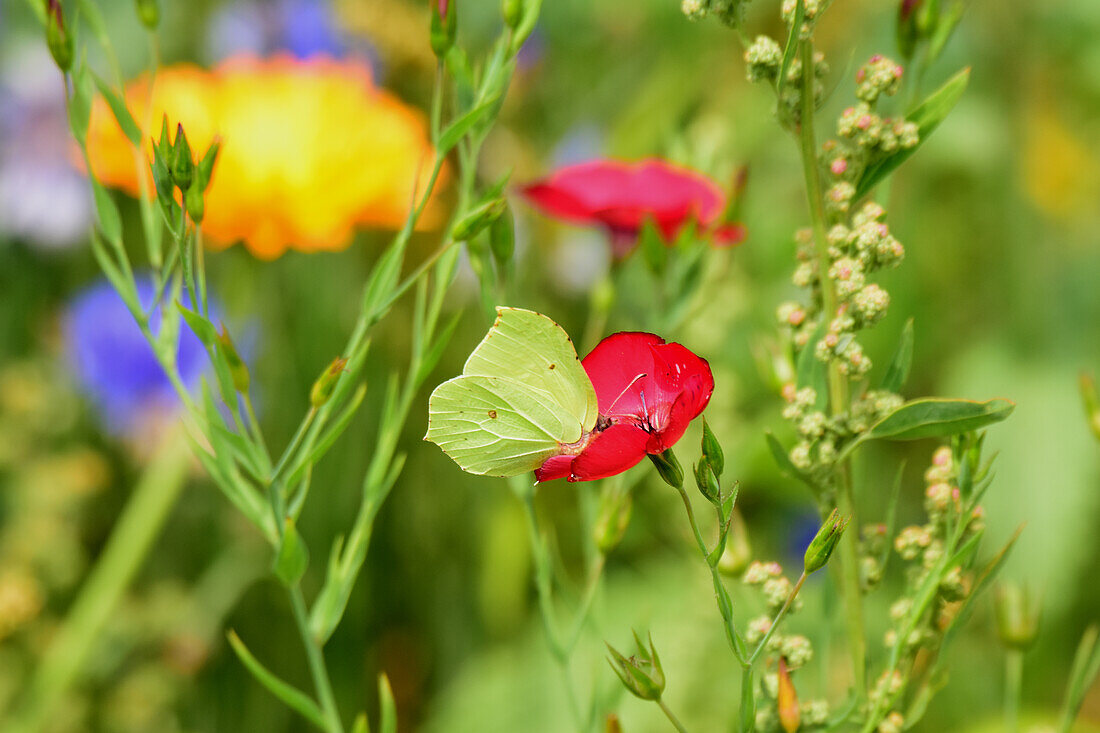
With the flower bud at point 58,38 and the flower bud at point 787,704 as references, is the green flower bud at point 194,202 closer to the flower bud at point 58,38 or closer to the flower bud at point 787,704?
the flower bud at point 58,38

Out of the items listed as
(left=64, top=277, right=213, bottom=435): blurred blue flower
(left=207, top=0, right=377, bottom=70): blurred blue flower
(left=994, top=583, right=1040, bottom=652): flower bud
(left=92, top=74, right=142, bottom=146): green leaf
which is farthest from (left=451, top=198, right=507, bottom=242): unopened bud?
(left=207, top=0, right=377, bottom=70): blurred blue flower

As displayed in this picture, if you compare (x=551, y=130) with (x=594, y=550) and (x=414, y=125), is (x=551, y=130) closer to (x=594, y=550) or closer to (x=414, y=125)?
(x=414, y=125)

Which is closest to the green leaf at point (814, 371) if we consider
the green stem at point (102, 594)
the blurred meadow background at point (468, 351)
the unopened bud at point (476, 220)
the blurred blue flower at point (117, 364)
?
the unopened bud at point (476, 220)

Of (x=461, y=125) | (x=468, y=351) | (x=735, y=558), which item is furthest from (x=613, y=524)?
(x=468, y=351)

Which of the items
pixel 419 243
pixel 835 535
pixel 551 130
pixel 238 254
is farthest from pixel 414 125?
pixel 835 535

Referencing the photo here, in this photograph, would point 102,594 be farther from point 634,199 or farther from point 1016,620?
point 1016,620

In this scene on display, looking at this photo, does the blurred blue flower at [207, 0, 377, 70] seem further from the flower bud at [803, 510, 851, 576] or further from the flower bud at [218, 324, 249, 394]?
the flower bud at [803, 510, 851, 576]
